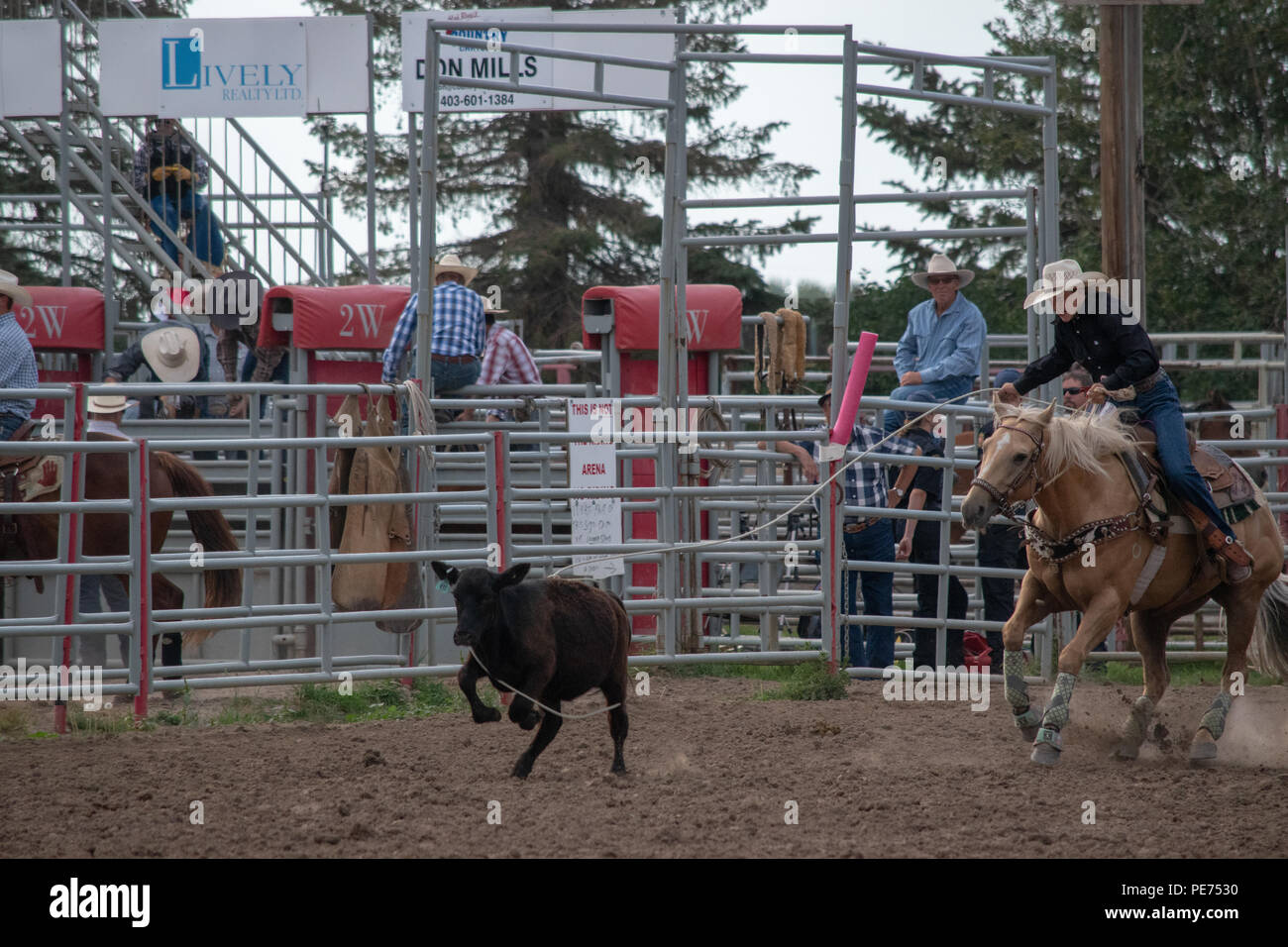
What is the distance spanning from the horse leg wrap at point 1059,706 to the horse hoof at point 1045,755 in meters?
0.03

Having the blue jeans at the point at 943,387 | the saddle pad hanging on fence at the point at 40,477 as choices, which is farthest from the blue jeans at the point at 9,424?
the blue jeans at the point at 943,387

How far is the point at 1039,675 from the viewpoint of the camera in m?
9.09

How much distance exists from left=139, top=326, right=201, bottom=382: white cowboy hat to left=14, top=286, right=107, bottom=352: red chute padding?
1058 mm

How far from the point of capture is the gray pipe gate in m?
7.82

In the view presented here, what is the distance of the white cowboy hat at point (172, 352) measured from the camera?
11109 millimetres

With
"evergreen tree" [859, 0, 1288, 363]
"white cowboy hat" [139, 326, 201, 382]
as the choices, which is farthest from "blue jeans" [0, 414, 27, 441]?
"evergreen tree" [859, 0, 1288, 363]

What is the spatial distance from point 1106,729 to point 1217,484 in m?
1.41

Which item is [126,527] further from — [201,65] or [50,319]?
[201,65]

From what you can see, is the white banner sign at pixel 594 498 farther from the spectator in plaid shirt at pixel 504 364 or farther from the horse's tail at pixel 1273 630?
the horse's tail at pixel 1273 630

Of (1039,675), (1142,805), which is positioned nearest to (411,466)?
(1039,675)

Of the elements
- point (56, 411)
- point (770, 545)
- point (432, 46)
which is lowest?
point (770, 545)

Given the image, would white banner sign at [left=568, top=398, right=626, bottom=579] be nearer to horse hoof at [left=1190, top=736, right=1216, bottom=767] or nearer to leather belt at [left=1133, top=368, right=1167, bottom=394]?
leather belt at [left=1133, top=368, right=1167, bottom=394]

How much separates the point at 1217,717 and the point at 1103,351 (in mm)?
1917

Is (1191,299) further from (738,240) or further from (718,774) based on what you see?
(718,774)
